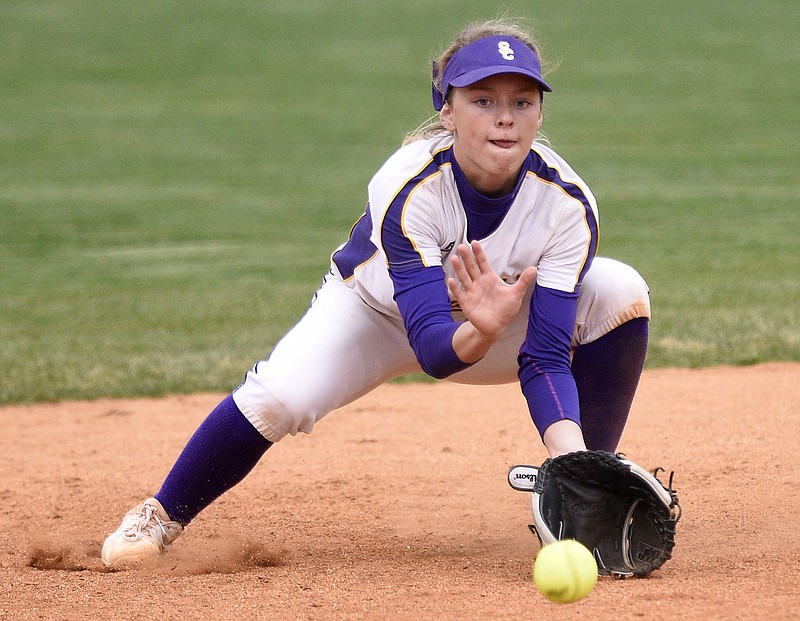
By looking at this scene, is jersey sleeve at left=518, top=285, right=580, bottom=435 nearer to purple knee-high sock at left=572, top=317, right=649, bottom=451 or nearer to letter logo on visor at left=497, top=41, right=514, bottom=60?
purple knee-high sock at left=572, top=317, right=649, bottom=451

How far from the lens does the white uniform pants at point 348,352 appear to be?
3.30 m

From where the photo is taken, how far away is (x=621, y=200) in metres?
11.1

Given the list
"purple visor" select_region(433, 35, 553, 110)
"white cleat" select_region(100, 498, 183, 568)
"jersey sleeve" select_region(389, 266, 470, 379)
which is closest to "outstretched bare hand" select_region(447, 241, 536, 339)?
"jersey sleeve" select_region(389, 266, 470, 379)

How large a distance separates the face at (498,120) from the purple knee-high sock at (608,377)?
2.14 ft

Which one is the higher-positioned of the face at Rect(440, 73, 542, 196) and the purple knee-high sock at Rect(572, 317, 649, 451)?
the face at Rect(440, 73, 542, 196)

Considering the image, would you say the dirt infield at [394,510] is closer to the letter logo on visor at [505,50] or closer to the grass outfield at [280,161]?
the grass outfield at [280,161]

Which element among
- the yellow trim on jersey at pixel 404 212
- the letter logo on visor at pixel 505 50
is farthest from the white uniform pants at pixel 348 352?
the letter logo on visor at pixel 505 50

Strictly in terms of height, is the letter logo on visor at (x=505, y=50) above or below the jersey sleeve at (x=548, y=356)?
above

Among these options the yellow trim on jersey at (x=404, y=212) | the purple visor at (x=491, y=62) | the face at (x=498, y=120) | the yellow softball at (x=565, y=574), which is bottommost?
the yellow softball at (x=565, y=574)

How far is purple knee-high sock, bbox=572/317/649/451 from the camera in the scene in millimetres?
3535

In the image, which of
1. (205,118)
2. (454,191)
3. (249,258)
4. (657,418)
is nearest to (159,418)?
(657,418)

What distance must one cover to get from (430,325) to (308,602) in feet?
2.47

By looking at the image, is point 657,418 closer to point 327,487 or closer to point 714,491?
point 714,491

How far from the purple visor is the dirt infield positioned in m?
1.31
